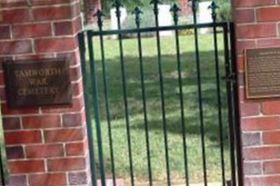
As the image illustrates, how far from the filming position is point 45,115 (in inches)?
170

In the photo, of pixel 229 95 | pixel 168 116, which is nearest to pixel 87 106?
pixel 229 95

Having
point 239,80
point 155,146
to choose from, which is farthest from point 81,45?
point 155,146

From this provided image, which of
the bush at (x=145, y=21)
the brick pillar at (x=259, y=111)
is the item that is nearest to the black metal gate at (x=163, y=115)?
the brick pillar at (x=259, y=111)

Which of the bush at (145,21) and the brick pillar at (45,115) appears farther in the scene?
the bush at (145,21)

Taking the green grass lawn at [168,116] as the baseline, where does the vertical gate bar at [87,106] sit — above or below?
above

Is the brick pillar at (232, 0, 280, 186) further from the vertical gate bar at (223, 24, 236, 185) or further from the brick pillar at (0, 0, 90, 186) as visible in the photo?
the brick pillar at (0, 0, 90, 186)

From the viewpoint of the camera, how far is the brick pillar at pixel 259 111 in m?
4.14

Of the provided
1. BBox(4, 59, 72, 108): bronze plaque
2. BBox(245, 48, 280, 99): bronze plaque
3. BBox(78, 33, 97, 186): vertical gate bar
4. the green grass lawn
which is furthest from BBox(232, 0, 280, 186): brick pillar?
the green grass lawn

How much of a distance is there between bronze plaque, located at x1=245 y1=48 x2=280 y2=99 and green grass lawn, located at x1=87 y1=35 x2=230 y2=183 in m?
1.78

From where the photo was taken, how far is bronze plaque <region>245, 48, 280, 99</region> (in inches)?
164

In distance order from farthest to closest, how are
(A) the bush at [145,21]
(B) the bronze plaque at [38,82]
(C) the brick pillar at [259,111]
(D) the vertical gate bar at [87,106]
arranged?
(A) the bush at [145,21] → (D) the vertical gate bar at [87,106] → (B) the bronze plaque at [38,82] → (C) the brick pillar at [259,111]

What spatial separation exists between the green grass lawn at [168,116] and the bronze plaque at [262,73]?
1780 millimetres

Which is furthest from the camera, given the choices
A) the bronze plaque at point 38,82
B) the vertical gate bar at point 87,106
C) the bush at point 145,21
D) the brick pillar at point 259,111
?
the bush at point 145,21

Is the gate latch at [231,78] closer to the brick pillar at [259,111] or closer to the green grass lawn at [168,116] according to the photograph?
the brick pillar at [259,111]
